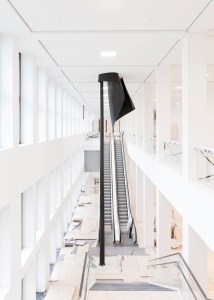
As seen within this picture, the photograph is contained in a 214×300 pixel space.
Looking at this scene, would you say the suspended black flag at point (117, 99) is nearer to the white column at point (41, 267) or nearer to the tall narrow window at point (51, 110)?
the tall narrow window at point (51, 110)

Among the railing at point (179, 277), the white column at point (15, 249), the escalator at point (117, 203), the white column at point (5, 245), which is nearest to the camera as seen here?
the railing at point (179, 277)

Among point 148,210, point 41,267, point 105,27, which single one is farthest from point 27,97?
point 148,210

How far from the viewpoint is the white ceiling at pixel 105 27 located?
6.92 m

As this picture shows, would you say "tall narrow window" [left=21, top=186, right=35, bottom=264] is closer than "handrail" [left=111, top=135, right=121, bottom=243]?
Yes

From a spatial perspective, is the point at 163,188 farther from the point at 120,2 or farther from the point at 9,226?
the point at 120,2

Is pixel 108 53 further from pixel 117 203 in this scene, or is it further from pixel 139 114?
pixel 117 203

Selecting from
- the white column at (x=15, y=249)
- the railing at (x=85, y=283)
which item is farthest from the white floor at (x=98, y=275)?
the white column at (x=15, y=249)

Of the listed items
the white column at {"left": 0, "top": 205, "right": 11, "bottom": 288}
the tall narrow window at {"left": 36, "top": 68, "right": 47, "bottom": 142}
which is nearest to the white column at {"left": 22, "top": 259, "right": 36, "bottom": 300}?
the white column at {"left": 0, "top": 205, "right": 11, "bottom": 288}

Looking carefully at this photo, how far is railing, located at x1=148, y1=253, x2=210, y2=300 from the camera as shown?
762 centimetres

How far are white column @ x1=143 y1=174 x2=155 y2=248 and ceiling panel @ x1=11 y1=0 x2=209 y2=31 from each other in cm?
1028

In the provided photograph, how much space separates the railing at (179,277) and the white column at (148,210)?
530cm

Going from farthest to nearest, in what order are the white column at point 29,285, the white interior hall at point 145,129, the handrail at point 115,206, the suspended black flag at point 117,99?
the handrail at point 115,206
the suspended black flag at point 117,99
the white column at point 29,285
the white interior hall at point 145,129

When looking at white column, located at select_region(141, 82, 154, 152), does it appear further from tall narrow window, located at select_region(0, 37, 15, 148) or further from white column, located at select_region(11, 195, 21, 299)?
tall narrow window, located at select_region(0, 37, 15, 148)

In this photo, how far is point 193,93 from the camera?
859cm
